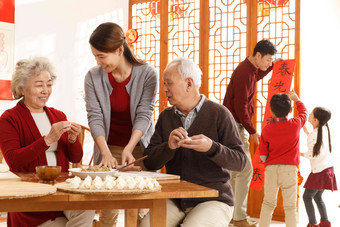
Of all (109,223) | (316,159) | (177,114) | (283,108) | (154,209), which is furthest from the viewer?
(316,159)

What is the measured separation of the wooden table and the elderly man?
0.29 metres

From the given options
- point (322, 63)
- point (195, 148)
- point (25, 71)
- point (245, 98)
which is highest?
point (322, 63)

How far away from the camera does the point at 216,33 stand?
490 cm

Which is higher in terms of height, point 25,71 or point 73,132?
point 25,71

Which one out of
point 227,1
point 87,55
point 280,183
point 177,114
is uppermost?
point 227,1

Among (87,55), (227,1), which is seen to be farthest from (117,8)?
(227,1)

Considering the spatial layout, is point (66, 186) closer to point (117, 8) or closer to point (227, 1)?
point (227, 1)

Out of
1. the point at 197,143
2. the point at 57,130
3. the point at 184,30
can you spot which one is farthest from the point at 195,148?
the point at 184,30

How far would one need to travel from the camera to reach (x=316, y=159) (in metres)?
4.01

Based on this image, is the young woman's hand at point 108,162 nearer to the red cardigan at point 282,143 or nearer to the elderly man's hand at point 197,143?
the elderly man's hand at point 197,143

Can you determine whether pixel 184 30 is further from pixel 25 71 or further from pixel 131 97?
pixel 25 71

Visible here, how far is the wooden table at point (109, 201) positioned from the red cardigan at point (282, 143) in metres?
2.07

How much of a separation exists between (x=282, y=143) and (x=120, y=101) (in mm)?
1620

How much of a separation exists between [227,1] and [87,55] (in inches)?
64.6
